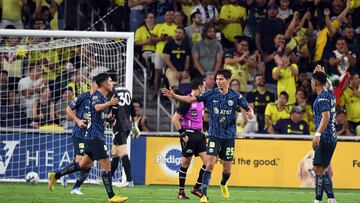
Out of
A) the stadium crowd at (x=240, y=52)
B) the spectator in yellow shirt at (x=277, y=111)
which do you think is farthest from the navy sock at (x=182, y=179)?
the spectator in yellow shirt at (x=277, y=111)

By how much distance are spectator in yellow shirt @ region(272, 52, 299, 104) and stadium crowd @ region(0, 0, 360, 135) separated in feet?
0.08

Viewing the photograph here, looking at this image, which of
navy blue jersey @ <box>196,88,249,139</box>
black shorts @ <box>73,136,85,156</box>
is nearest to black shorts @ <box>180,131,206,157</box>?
navy blue jersey @ <box>196,88,249,139</box>

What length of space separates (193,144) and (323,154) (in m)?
3.80

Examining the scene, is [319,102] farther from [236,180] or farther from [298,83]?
[298,83]

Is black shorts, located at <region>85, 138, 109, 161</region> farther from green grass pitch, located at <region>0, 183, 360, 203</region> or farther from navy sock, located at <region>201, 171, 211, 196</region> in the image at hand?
navy sock, located at <region>201, 171, 211, 196</region>

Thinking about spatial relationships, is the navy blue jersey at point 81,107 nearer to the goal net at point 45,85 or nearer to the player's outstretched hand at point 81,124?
the player's outstretched hand at point 81,124

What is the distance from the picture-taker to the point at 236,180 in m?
24.3

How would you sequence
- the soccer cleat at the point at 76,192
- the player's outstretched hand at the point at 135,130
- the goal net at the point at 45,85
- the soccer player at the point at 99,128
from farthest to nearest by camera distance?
the goal net at the point at 45,85
the player's outstretched hand at the point at 135,130
the soccer cleat at the point at 76,192
the soccer player at the point at 99,128

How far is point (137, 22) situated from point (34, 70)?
358 centimetres

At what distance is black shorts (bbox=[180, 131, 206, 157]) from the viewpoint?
20.5 meters

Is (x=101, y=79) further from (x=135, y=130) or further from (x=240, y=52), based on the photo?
(x=240, y=52)

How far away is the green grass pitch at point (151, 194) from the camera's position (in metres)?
18.7

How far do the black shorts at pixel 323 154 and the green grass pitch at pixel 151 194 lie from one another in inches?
88.4

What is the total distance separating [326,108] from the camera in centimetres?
1708
